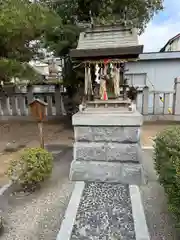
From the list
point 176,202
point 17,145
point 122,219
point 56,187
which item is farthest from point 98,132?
point 17,145

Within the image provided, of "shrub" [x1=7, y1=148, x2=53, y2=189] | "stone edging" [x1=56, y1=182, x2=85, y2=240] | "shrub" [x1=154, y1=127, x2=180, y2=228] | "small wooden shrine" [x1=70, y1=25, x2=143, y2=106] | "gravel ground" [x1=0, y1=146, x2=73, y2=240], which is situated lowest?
"gravel ground" [x1=0, y1=146, x2=73, y2=240]

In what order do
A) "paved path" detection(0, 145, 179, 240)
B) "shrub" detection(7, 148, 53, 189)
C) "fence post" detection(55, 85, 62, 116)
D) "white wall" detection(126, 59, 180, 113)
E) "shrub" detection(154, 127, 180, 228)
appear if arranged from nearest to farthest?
"shrub" detection(154, 127, 180, 228), "paved path" detection(0, 145, 179, 240), "shrub" detection(7, 148, 53, 189), "fence post" detection(55, 85, 62, 116), "white wall" detection(126, 59, 180, 113)

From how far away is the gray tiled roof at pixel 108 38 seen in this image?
15.2ft

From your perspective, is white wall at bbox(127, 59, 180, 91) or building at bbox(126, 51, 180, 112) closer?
building at bbox(126, 51, 180, 112)

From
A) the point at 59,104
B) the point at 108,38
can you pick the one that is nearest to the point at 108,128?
the point at 108,38

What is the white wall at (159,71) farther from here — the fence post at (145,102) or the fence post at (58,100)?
the fence post at (58,100)

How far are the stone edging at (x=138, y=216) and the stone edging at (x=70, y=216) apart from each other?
91 cm

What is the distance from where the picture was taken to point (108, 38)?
4852 mm

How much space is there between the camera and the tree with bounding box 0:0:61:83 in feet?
16.0

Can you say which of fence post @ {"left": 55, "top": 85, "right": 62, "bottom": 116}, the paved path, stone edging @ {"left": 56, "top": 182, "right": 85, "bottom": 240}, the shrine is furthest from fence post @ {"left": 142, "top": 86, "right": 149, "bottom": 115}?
stone edging @ {"left": 56, "top": 182, "right": 85, "bottom": 240}

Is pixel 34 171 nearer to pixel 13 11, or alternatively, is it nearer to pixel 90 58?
pixel 90 58

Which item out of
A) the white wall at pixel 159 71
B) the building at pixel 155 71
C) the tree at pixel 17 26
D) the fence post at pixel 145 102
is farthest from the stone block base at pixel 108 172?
the white wall at pixel 159 71

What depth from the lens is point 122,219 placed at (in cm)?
314

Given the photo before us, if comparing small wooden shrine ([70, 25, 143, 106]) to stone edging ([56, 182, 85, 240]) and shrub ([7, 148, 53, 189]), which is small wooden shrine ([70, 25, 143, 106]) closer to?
shrub ([7, 148, 53, 189])
